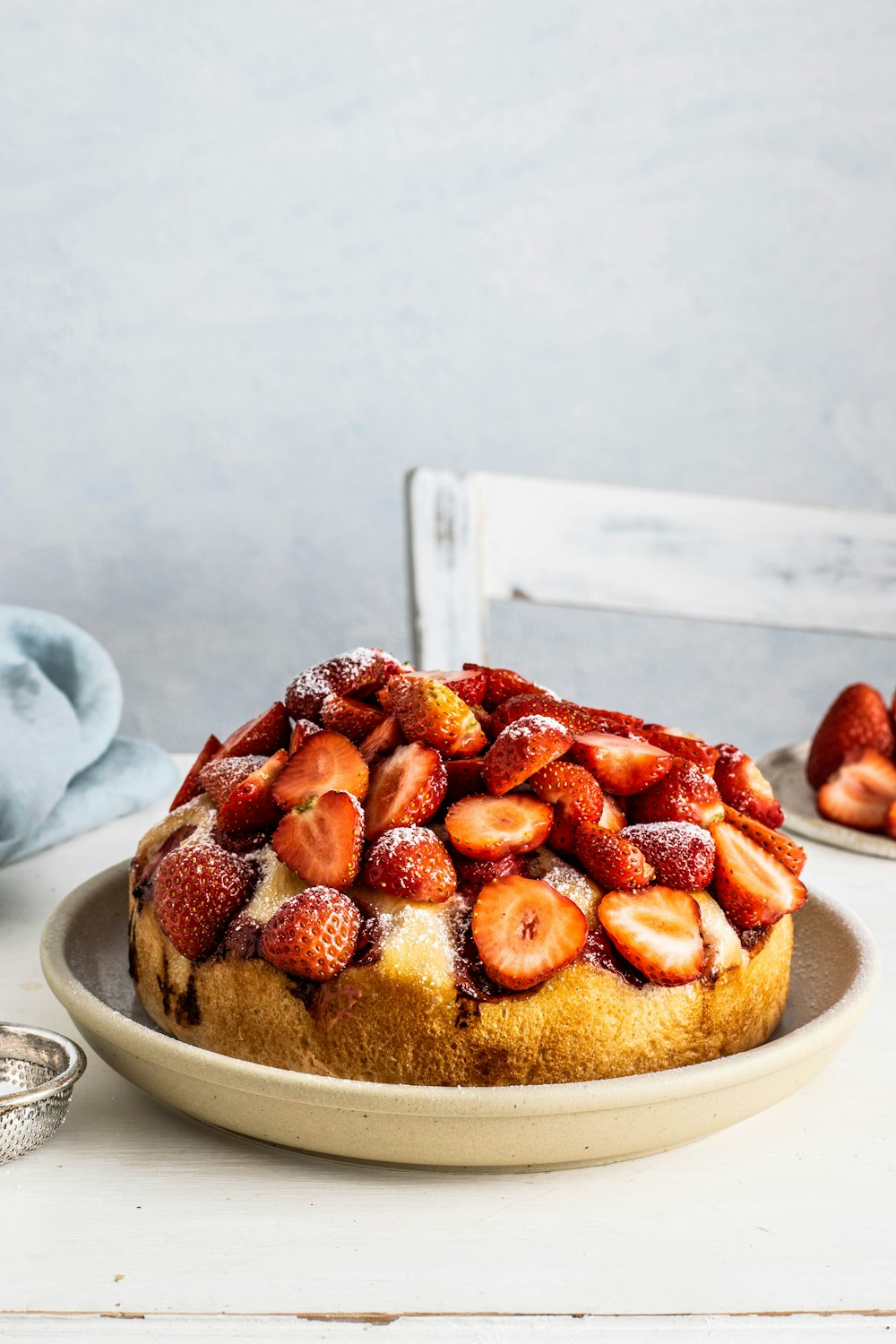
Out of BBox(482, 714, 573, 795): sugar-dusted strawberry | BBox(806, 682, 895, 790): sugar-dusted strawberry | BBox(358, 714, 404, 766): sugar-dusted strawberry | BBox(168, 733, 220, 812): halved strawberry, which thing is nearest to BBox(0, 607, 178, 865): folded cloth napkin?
BBox(168, 733, 220, 812): halved strawberry


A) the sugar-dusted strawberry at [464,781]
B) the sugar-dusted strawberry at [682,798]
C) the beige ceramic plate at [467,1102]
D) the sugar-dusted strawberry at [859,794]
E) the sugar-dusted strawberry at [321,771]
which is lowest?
the sugar-dusted strawberry at [859,794]

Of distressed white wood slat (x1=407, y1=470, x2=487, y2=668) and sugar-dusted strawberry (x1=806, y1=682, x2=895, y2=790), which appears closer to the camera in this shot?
sugar-dusted strawberry (x1=806, y1=682, x2=895, y2=790)

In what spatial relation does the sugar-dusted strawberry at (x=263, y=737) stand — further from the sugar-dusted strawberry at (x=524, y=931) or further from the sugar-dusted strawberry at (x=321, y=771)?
the sugar-dusted strawberry at (x=524, y=931)

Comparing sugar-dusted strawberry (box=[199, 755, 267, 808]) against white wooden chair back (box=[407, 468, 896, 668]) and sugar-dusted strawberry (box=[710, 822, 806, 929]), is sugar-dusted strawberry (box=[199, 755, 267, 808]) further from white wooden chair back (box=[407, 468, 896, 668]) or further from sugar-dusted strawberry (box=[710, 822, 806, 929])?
white wooden chair back (box=[407, 468, 896, 668])

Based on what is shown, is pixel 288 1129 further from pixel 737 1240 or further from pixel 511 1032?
pixel 737 1240

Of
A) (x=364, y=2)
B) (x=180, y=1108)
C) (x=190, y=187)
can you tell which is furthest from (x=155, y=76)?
(x=180, y=1108)

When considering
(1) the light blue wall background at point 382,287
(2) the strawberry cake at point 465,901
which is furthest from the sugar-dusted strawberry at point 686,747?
(1) the light blue wall background at point 382,287

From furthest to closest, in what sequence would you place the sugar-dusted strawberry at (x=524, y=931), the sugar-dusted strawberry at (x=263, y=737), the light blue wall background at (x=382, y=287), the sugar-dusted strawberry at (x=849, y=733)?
the light blue wall background at (x=382, y=287) < the sugar-dusted strawberry at (x=849, y=733) < the sugar-dusted strawberry at (x=263, y=737) < the sugar-dusted strawberry at (x=524, y=931)
